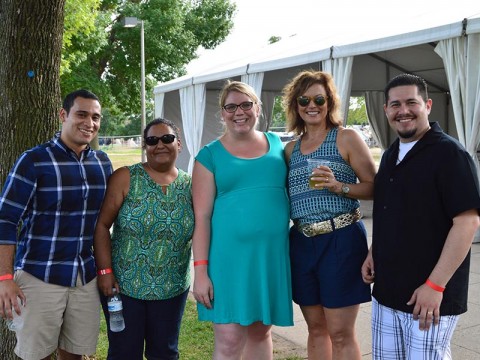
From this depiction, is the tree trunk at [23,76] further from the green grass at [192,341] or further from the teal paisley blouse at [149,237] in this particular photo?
the teal paisley blouse at [149,237]

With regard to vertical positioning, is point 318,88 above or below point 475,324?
above

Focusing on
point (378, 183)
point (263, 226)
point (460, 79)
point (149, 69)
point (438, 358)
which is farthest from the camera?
point (149, 69)

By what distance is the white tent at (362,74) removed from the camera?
7.77m

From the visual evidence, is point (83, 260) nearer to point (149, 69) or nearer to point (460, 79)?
point (460, 79)

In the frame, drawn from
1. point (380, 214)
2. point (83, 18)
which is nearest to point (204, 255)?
point (380, 214)

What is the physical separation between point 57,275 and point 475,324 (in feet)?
11.9

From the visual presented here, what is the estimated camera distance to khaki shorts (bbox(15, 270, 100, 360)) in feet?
9.68

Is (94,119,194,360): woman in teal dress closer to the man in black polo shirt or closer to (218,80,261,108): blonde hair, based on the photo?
(218,80,261,108): blonde hair

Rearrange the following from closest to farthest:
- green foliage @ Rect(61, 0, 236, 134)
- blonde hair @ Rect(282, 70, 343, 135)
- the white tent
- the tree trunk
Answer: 1. blonde hair @ Rect(282, 70, 343, 135)
2. the tree trunk
3. the white tent
4. green foliage @ Rect(61, 0, 236, 134)

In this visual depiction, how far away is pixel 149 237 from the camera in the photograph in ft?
10.1

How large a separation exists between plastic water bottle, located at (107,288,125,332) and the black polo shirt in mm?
1439

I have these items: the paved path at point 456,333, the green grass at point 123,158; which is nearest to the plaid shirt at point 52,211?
the paved path at point 456,333

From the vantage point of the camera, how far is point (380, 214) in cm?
276

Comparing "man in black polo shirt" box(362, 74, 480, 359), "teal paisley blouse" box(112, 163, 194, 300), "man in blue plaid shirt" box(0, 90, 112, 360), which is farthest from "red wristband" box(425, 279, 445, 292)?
"man in blue plaid shirt" box(0, 90, 112, 360)
